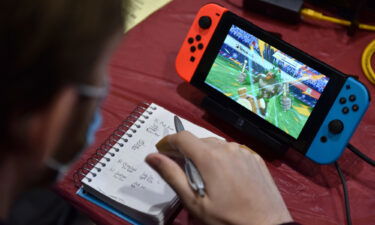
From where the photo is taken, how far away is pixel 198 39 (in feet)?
2.60

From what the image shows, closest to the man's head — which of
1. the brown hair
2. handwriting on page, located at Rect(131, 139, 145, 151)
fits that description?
the brown hair

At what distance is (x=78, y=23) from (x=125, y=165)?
15.3 inches

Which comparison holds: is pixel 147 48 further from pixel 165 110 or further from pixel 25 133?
pixel 25 133

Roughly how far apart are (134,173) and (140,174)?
0.01 m

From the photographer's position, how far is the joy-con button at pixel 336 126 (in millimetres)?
669

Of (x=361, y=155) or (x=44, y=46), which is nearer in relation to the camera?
(x=44, y=46)

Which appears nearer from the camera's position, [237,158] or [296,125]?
[237,158]

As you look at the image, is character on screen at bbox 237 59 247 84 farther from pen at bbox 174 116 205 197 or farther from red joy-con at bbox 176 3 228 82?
pen at bbox 174 116 205 197

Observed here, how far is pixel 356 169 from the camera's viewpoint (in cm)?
74

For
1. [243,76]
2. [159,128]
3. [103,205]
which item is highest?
[243,76]

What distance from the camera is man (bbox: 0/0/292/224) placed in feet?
1.10

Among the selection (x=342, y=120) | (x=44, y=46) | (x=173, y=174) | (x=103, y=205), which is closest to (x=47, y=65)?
(x=44, y=46)

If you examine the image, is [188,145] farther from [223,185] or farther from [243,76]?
[243,76]

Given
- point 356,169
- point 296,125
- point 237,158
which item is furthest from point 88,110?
point 356,169
